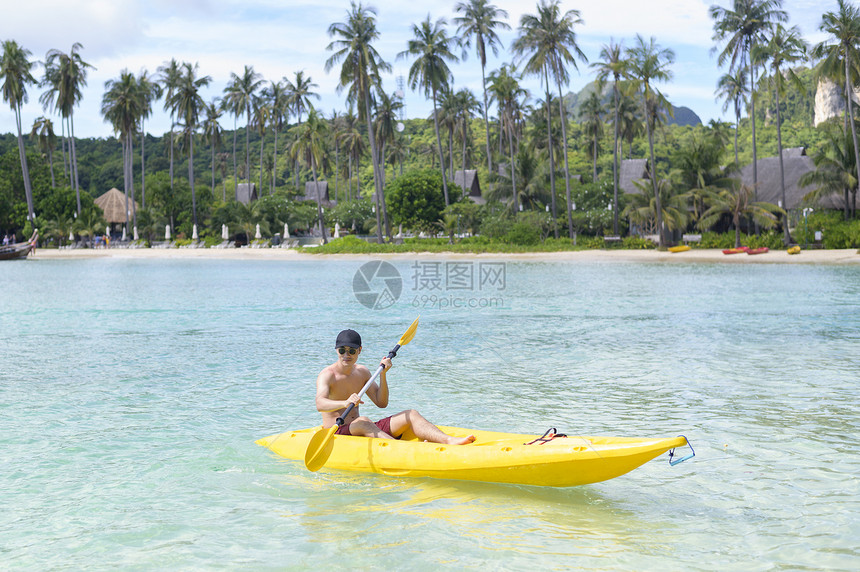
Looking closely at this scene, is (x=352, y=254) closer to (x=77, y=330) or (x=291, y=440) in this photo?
(x=77, y=330)

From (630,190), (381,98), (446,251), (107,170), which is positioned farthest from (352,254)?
(107,170)

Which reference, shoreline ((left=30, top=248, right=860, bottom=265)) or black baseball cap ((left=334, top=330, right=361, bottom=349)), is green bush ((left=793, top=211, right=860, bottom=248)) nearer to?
shoreline ((left=30, top=248, right=860, bottom=265))

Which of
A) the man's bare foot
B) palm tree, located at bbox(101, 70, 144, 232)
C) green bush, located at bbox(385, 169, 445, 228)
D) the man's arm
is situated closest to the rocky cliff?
green bush, located at bbox(385, 169, 445, 228)

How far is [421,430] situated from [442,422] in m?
Result: 2.46

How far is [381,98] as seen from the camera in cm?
5484

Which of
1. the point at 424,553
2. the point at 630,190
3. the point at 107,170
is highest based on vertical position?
the point at 107,170

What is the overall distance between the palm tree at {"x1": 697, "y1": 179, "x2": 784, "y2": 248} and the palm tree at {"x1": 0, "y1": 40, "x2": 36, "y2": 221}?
4727 centimetres

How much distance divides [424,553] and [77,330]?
46.2 feet

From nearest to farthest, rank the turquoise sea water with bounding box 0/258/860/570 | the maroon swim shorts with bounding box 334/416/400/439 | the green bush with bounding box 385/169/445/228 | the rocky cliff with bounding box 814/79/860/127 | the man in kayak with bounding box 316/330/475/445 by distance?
the turquoise sea water with bounding box 0/258/860/570 < the man in kayak with bounding box 316/330/475/445 < the maroon swim shorts with bounding box 334/416/400/439 < the green bush with bounding box 385/169/445/228 < the rocky cliff with bounding box 814/79/860/127

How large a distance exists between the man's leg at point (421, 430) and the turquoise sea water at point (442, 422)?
44 cm

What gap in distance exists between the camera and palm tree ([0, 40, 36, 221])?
56.5 metres

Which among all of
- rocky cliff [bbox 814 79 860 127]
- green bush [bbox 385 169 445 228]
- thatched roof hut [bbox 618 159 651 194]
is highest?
rocky cliff [bbox 814 79 860 127]

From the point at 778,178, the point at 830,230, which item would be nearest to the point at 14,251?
the point at 778,178

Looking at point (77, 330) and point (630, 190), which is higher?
point (630, 190)
